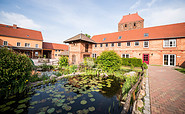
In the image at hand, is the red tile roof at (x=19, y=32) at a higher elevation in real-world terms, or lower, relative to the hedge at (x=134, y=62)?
higher

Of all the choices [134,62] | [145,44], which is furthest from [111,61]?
[145,44]

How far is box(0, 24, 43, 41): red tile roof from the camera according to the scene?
23.2 metres

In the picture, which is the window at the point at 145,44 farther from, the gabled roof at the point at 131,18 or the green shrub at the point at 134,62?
the gabled roof at the point at 131,18

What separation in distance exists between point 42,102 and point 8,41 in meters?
30.8

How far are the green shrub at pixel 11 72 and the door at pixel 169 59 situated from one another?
19.6 metres

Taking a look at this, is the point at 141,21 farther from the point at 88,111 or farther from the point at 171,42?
the point at 88,111

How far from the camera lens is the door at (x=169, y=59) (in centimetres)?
1352

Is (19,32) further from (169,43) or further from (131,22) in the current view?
(169,43)

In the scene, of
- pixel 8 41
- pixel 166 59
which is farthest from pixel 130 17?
pixel 8 41

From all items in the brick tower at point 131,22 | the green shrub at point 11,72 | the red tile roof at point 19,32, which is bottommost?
the green shrub at point 11,72

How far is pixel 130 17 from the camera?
99.6 feet

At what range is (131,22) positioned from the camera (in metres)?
28.4

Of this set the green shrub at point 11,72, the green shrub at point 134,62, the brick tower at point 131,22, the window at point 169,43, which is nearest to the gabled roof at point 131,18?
the brick tower at point 131,22

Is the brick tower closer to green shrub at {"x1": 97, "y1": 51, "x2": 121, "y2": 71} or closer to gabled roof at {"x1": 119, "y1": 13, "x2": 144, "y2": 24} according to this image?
gabled roof at {"x1": 119, "y1": 13, "x2": 144, "y2": 24}
